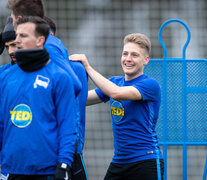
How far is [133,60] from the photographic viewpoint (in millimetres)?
3152

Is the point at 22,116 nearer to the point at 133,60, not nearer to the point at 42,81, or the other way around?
the point at 42,81

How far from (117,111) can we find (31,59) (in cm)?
105

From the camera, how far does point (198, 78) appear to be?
12.9 feet

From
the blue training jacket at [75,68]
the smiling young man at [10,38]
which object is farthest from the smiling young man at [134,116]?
the smiling young man at [10,38]

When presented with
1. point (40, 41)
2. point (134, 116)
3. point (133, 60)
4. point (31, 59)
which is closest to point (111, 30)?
point (133, 60)

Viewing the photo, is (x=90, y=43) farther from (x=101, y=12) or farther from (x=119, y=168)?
(x=119, y=168)

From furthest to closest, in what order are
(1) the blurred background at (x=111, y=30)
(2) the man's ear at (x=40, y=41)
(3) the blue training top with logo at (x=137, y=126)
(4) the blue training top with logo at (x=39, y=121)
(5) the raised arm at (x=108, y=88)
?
(1) the blurred background at (x=111, y=30) → (3) the blue training top with logo at (x=137, y=126) → (5) the raised arm at (x=108, y=88) → (2) the man's ear at (x=40, y=41) → (4) the blue training top with logo at (x=39, y=121)

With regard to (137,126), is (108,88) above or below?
above

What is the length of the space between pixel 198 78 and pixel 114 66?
3.36 m

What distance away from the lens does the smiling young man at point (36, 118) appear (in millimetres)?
2271

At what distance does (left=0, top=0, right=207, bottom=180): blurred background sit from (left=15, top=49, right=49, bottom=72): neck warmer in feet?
15.2

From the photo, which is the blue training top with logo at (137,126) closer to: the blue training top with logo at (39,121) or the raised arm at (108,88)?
the raised arm at (108,88)

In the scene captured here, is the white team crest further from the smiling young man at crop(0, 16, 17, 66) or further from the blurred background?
the blurred background

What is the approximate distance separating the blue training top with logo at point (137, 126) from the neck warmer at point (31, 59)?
960mm
